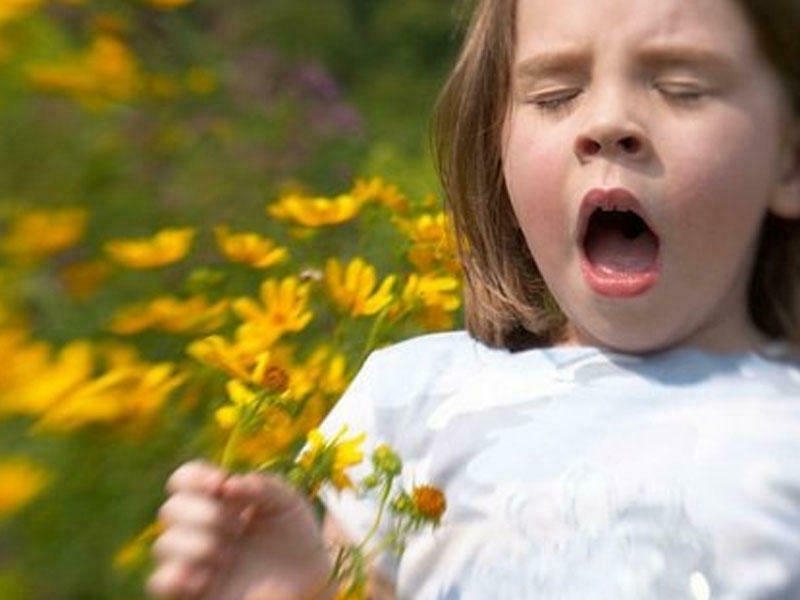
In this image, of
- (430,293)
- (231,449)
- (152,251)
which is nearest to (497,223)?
Result: (430,293)

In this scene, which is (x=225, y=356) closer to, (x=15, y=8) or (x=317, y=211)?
(x=15, y=8)

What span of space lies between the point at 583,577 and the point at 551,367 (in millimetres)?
216

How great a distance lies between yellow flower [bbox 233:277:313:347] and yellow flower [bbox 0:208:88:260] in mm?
399

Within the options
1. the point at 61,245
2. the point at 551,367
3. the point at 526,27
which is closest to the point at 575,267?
the point at 551,367

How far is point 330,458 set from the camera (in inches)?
63.2

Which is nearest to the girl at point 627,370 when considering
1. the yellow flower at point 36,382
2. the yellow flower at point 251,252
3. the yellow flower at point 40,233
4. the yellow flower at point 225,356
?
the yellow flower at point 225,356

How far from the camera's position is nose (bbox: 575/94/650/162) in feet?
5.49

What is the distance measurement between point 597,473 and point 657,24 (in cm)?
34

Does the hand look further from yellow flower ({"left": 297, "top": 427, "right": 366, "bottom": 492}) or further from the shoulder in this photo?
the shoulder

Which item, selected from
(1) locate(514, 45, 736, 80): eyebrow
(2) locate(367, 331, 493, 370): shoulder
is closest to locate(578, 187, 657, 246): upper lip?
(1) locate(514, 45, 736, 80): eyebrow

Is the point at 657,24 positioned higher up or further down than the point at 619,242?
higher up

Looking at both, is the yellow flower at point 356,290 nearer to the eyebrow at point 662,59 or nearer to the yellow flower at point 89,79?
the yellow flower at point 89,79

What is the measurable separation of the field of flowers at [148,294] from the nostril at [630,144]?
297 millimetres

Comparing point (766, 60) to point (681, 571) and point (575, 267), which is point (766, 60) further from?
point (681, 571)
